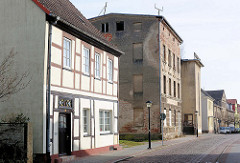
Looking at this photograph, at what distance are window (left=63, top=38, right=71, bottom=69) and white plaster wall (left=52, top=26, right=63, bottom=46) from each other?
630 mm

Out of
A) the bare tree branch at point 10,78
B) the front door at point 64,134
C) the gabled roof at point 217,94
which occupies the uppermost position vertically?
the gabled roof at point 217,94

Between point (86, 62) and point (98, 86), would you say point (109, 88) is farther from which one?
point (86, 62)

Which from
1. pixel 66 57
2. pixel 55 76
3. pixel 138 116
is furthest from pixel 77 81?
pixel 138 116

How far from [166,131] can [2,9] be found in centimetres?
2286

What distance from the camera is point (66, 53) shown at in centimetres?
1717

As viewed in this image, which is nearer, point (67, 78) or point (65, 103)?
point (65, 103)

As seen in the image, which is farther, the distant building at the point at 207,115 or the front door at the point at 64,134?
the distant building at the point at 207,115

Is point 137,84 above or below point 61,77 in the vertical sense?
above

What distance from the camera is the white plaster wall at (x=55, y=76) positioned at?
51.0 ft

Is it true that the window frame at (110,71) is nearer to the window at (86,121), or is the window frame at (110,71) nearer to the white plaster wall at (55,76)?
the window at (86,121)

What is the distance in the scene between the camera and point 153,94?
34125mm

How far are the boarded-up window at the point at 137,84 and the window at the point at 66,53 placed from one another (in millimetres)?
17841

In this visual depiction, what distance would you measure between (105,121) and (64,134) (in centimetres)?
530

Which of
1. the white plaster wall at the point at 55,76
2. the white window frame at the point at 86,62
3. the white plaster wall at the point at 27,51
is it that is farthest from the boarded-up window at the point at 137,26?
the white plaster wall at the point at 27,51
